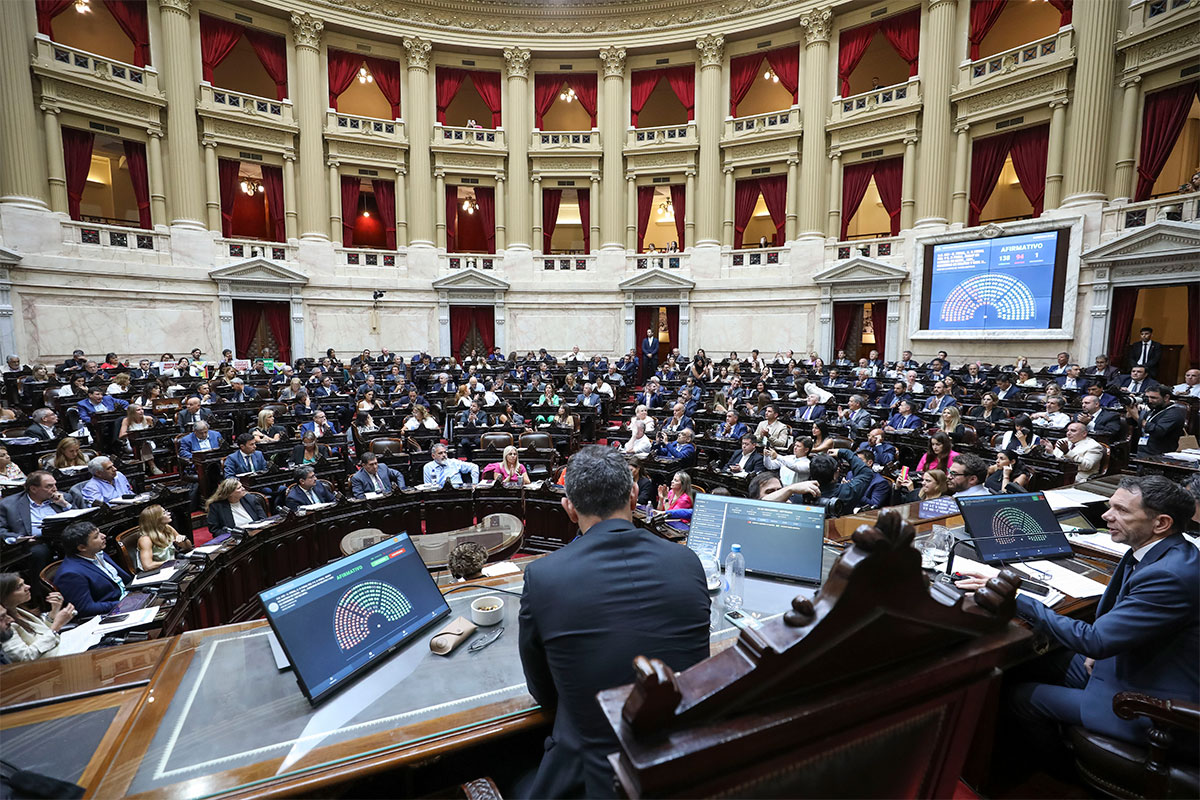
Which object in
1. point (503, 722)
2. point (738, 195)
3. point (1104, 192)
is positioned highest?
point (738, 195)

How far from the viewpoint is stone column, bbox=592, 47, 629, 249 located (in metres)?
20.3

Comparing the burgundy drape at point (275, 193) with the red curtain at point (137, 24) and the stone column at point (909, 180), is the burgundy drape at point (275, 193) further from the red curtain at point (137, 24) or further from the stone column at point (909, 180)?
the stone column at point (909, 180)

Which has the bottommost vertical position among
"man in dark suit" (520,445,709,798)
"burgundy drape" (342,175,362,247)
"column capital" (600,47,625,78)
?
"man in dark suit" (520,445,709,798)

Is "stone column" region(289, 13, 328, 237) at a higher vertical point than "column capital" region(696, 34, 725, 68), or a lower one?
lower

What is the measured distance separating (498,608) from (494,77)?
2234cm

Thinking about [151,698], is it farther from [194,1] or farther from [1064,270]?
[194,1]

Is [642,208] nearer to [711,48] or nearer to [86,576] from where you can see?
[711,48]

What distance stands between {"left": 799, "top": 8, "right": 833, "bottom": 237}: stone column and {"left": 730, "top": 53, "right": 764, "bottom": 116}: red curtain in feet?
5.45

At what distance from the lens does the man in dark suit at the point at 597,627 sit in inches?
64.3

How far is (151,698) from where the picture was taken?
2.04 meters

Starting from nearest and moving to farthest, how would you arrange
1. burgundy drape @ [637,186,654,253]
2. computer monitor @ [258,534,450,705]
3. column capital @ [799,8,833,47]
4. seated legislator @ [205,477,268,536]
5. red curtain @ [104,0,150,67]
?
1. computer monitor @ [258,534,450,705]
2. seated legislator @ [205,477,268,536]
3. red curtain @ [104,0,150,67]
4. column capital @ [799,8,833,47]
5. burgundy drape @ [637,186,654,253]

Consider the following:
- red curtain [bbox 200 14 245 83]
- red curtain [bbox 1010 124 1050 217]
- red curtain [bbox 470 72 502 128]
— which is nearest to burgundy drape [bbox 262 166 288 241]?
red curtain [bbox 200 14 245 83]

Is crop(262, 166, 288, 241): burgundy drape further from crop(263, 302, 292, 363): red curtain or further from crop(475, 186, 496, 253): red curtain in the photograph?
crop(475, 186, 496, 253): red curtain

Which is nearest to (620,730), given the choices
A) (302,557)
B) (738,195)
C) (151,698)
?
(151,698)
